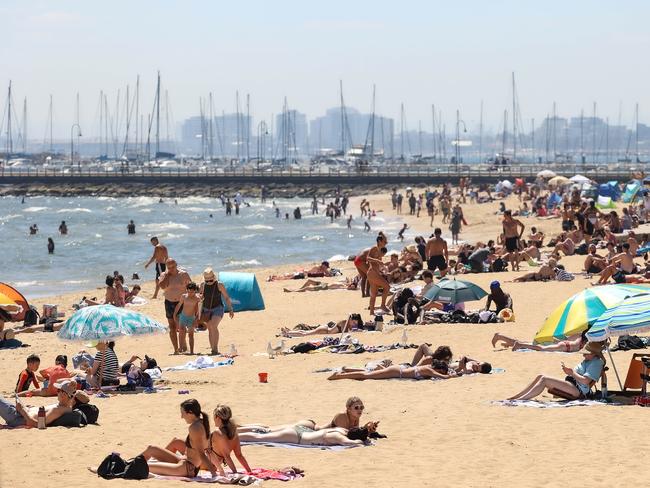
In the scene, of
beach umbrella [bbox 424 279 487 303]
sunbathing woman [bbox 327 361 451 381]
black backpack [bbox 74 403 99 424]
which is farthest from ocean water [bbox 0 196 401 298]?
black backpack [bbox 74 403 99 424]

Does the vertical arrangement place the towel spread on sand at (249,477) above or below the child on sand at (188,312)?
below

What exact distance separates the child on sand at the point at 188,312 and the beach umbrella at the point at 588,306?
4.91 metres

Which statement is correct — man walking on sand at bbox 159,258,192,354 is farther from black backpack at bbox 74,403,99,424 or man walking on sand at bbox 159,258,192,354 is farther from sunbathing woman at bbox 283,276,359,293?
sunbathing woman at bbox 283,276,359,293

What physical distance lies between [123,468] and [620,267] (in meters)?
13.3

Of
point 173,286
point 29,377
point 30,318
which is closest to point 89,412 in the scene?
point 29,377

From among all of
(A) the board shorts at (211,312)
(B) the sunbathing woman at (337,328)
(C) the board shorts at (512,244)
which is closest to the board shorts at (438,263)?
(C) the board shorts at (512,244)

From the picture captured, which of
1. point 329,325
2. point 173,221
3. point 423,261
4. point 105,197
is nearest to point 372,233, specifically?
point 173,221

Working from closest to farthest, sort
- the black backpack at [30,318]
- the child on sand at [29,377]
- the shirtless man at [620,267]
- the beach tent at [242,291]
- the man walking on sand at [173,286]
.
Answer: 1. the child on sand at [29,377]
2. the man walking on sand at [173,286]
3. the black backpack at [30,318]
4. the shirtless man at [620,267]
5. the beach tent at [242,291]

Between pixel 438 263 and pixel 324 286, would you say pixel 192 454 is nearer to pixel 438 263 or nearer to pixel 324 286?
pixel 438 263

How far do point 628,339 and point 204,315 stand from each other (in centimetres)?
534

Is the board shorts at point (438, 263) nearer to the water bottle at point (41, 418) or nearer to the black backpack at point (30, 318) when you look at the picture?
the black backpack at point (30, 318)

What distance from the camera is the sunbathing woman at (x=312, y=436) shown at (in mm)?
10109

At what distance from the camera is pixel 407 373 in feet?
42.6

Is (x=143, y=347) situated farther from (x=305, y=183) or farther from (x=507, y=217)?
(x=305, y=183)
